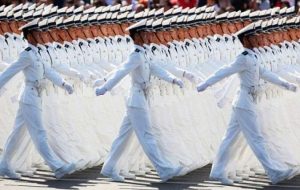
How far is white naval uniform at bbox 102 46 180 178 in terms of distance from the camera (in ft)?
60.1

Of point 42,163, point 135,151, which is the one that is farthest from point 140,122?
point 42,163

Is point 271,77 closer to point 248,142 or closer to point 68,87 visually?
point 248,142

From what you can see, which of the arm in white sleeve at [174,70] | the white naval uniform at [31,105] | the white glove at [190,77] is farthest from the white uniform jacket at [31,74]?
the white glove at [190,77]

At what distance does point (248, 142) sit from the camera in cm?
1806

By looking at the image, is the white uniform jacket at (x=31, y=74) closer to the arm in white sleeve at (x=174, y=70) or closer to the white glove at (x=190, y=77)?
the arm in white sleeve at (x=174, y=70)

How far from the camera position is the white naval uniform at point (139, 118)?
18.3 meters

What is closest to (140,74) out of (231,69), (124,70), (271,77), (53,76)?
(124,70)

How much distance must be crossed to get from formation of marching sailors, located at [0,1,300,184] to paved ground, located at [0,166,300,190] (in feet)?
0.44

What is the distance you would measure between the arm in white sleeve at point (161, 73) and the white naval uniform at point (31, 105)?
106 centimetres

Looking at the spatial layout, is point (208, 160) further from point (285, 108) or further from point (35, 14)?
point (35, 14)

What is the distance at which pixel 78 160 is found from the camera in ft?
62.2

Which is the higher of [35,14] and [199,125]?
[35,14]

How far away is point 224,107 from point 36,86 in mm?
2835

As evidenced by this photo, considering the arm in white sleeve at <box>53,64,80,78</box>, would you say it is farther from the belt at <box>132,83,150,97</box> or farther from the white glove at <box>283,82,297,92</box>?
the white glove at <box>283,82,297,92</box>
